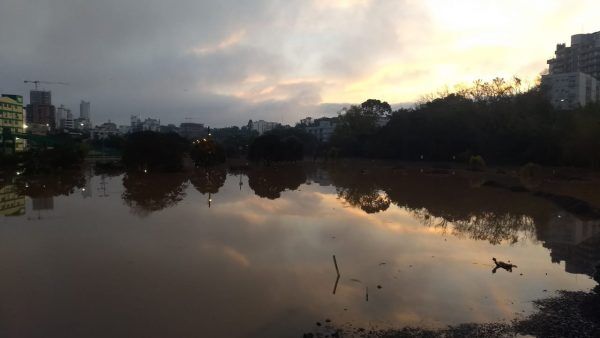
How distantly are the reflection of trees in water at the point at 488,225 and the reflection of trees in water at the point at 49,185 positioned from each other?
Result: 86.1ft

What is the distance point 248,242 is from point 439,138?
5573 centimetres

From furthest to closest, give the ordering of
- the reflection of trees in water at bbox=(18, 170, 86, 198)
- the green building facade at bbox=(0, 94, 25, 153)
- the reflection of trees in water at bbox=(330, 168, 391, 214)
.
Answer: the green building facade at bbox=(0, 94, 25, 153) < the reflection of trees in water at bbox=(18, 170, 86, 198) < the reflection of trees in water at bbox=(330, 168, 391, 214)

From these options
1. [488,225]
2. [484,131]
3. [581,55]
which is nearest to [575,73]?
[581,55]

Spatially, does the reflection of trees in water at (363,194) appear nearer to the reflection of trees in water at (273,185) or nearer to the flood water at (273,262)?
the flood water at (273,262)

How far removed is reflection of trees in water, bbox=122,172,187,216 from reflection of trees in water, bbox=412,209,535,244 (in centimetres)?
1564

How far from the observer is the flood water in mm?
Answer: 10297

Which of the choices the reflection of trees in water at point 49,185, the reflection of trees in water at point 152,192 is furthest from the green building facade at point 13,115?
the reflection of trees in water at point 152,192

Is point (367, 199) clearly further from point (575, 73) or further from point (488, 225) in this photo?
point (575, 73)

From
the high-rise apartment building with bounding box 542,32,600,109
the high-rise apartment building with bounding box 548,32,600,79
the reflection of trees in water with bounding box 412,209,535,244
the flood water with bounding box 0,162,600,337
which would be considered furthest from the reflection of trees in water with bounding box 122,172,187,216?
the high-rise apartment building with bounding box 548,32,600,79

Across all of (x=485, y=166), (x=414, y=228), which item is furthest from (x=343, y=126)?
Result: (x=414, y=228)

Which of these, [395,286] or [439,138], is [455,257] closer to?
[395,286]

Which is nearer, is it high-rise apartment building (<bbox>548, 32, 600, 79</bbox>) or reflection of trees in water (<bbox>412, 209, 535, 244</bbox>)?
reflection of trees in water (<bbox>412, 209, 535, 244</bbox>)

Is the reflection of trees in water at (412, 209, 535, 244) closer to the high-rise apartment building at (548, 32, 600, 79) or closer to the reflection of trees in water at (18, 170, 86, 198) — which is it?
the reflection of trees in water at (18, 170, 86, 198)

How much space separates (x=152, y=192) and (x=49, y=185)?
1102cm
